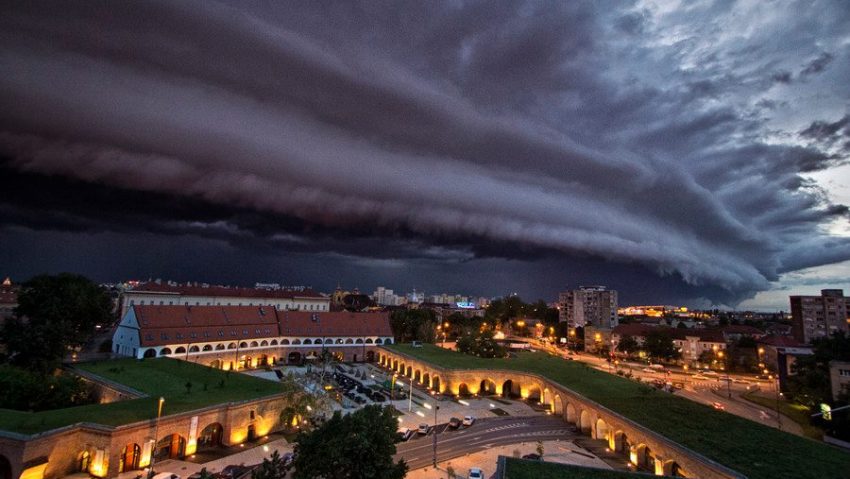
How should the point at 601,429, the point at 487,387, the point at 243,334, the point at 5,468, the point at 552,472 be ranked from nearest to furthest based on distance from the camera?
1. the point at 552,472
2. the point at 5,468
3. the point at 601,429
4. the point at 487,387
5. the point at 243,334

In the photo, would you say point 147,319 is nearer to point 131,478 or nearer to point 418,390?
point 131,478

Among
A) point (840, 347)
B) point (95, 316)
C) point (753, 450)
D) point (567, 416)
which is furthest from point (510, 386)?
point (95, 316)

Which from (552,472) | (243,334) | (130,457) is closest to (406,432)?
(552,472)

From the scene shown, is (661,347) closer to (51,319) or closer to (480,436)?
(480,436)

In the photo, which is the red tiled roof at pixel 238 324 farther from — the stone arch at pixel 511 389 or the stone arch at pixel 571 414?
the stone arch at pixel 571 414

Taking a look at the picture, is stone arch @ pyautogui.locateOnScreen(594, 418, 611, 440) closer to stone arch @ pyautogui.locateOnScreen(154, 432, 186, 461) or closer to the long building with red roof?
stone arch @ pyautogui.locateOnScreen(154, 432, 186, 461)

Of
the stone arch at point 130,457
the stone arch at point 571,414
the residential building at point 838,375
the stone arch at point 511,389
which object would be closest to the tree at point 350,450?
the stone arch at point 130,457
